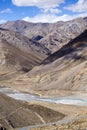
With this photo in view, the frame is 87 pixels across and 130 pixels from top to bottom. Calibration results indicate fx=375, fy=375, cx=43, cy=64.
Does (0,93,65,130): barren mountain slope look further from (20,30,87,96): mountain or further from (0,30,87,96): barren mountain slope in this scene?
(0,30,87,96): barren mountain slope

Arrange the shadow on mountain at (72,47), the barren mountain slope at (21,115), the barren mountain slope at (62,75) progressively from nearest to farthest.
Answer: the barren mountain slope at (21,115)
the barren mountain slope at (62,75)
the shadow on mountain at (72,47)

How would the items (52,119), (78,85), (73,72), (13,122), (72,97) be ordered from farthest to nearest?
1. (73,72)
2. (78,85)
3. (72,97)
4. (52,119)
5. (13,122)

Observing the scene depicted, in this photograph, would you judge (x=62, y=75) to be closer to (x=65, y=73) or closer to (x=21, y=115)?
(x=65, y=73)

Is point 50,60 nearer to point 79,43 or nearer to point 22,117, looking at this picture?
point 79,43

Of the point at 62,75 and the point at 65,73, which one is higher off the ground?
the point at 65,73

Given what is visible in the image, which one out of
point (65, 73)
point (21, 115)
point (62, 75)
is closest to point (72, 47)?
point (65, 73)

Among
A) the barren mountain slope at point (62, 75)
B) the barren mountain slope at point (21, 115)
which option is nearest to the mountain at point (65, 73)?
the barren mountain slope at point (62, 75)

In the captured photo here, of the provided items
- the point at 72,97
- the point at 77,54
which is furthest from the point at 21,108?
the point at 77,54

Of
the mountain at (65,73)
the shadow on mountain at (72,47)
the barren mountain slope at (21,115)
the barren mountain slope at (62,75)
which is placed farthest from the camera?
the shadow on mountain at (72,47)

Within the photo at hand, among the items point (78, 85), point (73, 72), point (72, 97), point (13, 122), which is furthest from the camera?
point (73, 72)

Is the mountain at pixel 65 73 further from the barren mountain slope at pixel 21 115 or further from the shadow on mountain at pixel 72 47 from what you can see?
the barren mountain slope at pixel 21 115

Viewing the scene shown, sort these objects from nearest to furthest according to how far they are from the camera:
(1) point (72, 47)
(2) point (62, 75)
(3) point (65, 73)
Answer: (2) point (62, 75) < (3) point (65, 73) < (1) point (72, 47)
